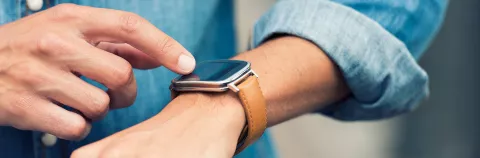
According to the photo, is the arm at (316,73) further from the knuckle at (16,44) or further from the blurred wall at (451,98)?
the blurred wall at (451,98)

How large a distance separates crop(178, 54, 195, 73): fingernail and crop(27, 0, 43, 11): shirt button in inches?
6.2

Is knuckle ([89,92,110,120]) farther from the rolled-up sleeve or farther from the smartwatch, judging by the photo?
the rolled-up sleeve

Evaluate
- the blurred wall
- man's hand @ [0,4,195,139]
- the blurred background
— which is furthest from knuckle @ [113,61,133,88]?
the blurred wall

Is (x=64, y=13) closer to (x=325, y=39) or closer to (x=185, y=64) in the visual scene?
(x=185, y=64)

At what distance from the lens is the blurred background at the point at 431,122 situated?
1418 millimetres

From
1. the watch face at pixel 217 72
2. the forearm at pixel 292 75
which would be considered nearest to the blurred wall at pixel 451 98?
the forearm at pixel 292 75

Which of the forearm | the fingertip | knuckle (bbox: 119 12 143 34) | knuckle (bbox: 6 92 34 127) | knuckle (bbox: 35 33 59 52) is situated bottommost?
the forearm

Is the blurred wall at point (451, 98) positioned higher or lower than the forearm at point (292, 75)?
lower

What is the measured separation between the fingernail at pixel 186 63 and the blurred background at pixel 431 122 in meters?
0.90

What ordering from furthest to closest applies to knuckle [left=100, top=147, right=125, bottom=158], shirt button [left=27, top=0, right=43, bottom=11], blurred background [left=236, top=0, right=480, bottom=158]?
blurred background [left=236, top=0, right=480, bottom=158] → shirt button [left=27, top=0, right=43, bottom=11] → knuckle [left=100, top=147, right=125, bottom=158]

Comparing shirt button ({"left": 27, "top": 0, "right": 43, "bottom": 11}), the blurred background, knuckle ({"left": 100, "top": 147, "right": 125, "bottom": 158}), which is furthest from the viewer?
the blurred background

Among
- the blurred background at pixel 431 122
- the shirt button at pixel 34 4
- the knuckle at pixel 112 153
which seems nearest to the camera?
the knuckle at pixel 112 153

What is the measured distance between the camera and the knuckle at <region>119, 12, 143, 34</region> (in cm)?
45

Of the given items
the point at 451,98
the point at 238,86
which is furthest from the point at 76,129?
the point at 451,98
